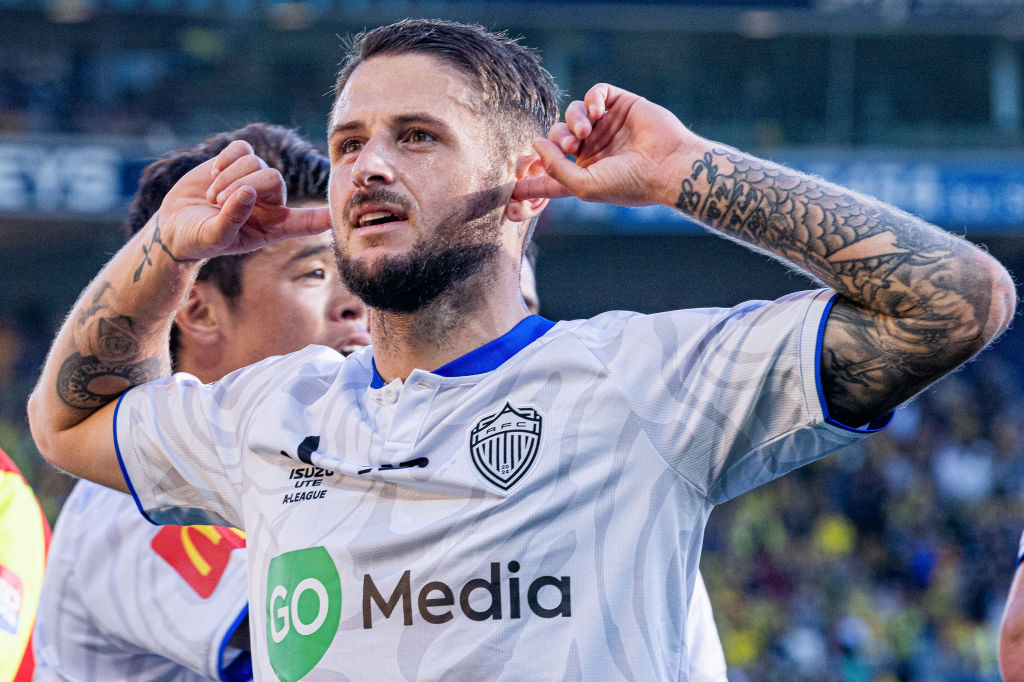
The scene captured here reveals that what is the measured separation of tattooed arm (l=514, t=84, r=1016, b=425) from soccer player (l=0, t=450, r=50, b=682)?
162 cm

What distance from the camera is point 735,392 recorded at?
197 cm

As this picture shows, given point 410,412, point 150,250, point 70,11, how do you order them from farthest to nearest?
1. point 70,11
2. point 150,250
3. point 410,412

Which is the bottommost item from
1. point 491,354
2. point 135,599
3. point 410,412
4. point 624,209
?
point 135,599

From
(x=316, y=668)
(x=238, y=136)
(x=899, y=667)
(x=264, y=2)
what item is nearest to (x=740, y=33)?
(x=264, y=2)

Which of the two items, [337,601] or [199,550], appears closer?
[337,601]

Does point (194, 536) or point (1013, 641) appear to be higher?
point (194, 536)

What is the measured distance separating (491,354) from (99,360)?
0.89 meters

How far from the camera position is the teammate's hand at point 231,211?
7.60 feet

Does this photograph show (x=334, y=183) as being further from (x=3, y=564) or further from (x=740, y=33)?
(x=740, y=33)

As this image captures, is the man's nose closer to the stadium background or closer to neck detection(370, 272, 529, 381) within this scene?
neck detection(370, 272, 529, 381)

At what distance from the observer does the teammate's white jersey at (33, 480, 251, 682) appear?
2621 millimetres

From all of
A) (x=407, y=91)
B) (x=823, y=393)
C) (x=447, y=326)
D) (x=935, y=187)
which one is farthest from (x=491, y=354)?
(x=935, y=187)

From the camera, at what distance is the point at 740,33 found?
16.7 meters

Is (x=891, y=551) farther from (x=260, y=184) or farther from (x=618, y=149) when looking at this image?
(x=260, y=184)
